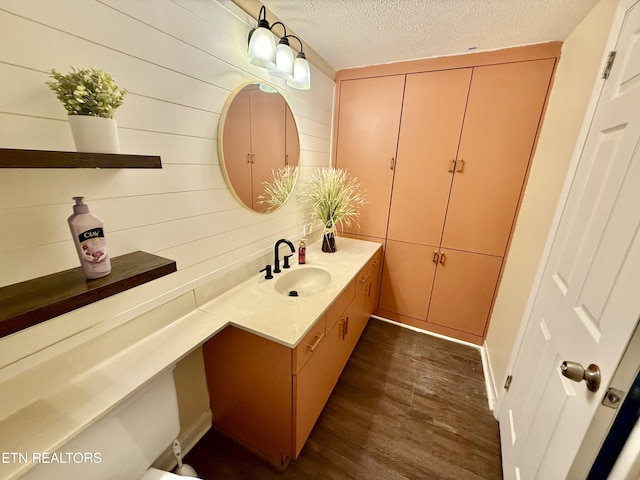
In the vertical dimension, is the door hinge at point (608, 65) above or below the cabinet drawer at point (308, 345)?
above

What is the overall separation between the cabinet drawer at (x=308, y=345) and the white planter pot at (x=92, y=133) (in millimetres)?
960

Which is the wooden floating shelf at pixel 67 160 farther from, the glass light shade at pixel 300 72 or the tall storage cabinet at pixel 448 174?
the tall storage cabinet at pixel 448 174

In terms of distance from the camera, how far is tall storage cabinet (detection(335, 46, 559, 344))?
173 centimetres

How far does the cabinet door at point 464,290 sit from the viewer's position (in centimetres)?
202

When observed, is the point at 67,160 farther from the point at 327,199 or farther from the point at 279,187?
the point at 327,199

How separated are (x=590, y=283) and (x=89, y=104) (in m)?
1.55

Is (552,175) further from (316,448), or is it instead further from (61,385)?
(61,385)

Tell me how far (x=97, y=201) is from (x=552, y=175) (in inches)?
80.5

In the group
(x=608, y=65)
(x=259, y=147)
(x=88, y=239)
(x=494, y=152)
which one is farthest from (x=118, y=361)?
(x=494, y=152)

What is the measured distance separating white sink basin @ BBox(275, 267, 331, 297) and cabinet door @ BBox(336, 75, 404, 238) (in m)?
0.86

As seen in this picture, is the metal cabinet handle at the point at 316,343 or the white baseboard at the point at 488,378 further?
the white baseboard at the point at 488,378

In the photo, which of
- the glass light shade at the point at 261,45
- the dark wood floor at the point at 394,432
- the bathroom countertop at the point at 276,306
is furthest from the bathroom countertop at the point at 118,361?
the glass light shade at the point at 261,45

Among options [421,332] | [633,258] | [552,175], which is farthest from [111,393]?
[421,332]

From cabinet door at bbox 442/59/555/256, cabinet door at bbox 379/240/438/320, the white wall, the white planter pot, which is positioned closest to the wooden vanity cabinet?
the white planter pot
